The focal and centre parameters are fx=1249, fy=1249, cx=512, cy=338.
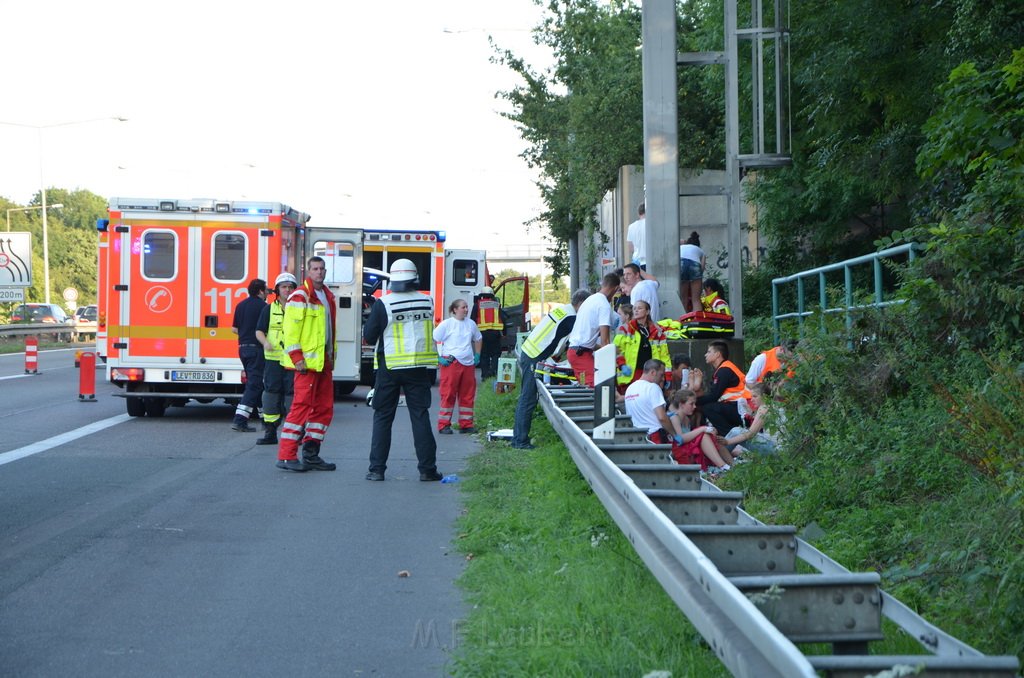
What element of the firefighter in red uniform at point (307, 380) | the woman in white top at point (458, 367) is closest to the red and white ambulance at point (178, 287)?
the woman in white top at point (458, 367)

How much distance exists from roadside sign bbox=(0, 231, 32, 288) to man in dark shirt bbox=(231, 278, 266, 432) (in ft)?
109

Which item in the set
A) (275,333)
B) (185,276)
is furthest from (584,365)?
(185,276)

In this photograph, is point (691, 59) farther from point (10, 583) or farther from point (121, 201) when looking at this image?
point (10, 583)

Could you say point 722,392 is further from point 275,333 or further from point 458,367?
point 275,333

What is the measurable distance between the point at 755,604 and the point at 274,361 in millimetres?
10364

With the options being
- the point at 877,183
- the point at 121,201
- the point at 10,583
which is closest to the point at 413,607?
the point at 10,583

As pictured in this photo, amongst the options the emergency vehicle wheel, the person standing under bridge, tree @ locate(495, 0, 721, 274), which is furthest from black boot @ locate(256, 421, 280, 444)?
tree @ locate(495, 0, 721, 274)

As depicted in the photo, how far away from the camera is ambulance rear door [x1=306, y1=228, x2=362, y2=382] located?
66.0ft

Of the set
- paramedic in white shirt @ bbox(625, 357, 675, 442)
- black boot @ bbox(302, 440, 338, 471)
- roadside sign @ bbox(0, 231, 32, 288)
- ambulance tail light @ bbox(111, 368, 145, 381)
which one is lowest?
black boot @ bbox(302, 440, 338, 471)

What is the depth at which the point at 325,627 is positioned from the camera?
238 inches

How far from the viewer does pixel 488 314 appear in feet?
80.5

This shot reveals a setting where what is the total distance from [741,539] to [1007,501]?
4.50 feet

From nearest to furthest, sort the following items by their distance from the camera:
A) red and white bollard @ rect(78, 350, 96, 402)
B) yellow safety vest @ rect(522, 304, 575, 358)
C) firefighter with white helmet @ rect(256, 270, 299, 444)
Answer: yellow safety vest @ rect(522, 304, 575, 358) < firefighter with white helmet @ rect(256, 270, 299, 444) < red and white bollard @ rect(78, 350, 96, 402)

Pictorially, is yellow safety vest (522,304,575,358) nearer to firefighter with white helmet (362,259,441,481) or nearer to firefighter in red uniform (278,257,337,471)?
firefighter with white helmet (362,259,441,481)
